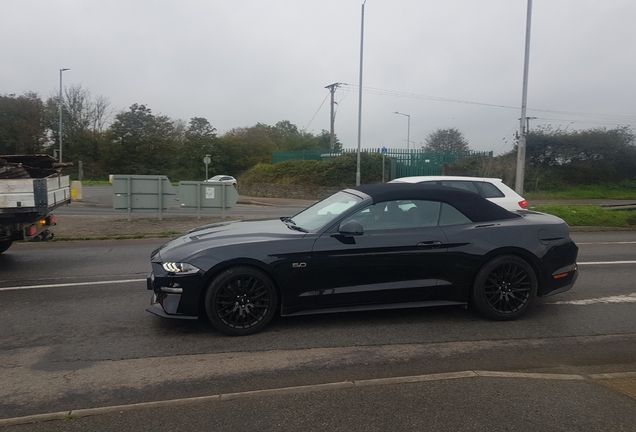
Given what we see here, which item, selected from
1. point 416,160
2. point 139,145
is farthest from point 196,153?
point 416,160

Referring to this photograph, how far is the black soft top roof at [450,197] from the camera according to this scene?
564 cm

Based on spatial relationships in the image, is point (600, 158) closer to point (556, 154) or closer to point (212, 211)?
point (556, 154)

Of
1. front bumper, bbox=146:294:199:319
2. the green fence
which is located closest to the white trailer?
front bumper, bbox=146:294:199:319

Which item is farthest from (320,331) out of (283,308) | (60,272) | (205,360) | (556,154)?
(556,154)

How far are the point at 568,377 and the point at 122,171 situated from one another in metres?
58.7

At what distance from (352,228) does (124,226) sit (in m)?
10.1

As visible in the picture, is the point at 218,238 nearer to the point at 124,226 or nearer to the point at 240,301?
the point at 240,301

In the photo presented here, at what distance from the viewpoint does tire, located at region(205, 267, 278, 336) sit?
496cm

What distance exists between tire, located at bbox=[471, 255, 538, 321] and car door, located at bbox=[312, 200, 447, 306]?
0.53m

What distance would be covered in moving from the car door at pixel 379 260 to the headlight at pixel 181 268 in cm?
119

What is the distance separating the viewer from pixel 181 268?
4973 millimetres

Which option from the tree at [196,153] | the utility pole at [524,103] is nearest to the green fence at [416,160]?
the utility pole at [524,103]

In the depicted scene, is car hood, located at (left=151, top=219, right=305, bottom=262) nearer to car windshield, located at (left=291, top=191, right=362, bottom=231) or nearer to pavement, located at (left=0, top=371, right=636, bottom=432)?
car windshield, located at (left=291, top=191, right=362, bottom=231)

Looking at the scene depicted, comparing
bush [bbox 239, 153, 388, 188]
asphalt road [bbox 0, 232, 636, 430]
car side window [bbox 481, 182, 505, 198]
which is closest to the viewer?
asphalt road [bbox 0, 232, 636, 430]
